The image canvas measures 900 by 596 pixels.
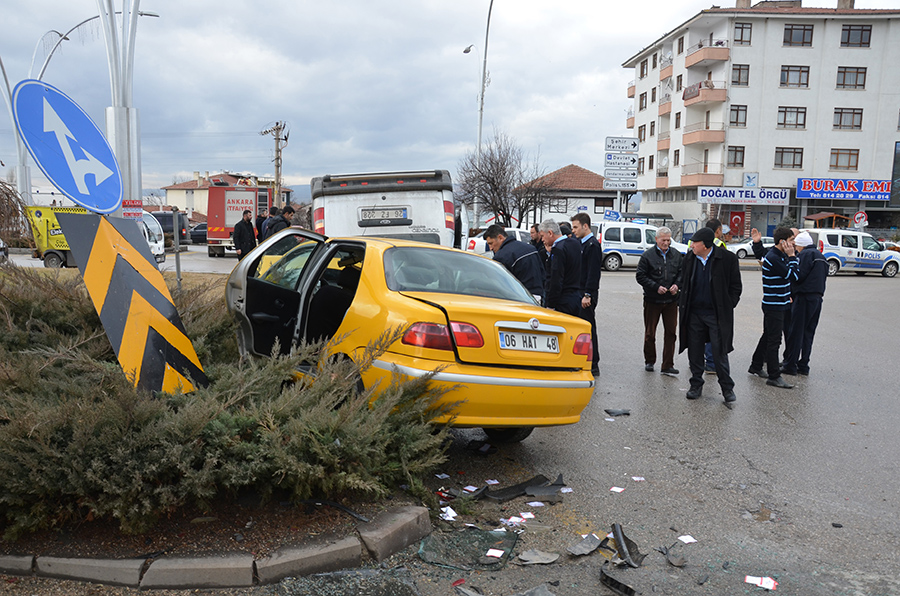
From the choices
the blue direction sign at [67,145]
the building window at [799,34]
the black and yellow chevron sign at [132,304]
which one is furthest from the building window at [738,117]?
the blue direction sign at [67,145]

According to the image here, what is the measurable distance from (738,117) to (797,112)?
14.2 feet

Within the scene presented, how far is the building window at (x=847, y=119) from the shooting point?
2063 inches

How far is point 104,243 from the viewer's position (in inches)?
167

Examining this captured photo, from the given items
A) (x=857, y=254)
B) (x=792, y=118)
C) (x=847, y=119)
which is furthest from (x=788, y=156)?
(x=857, y=254)

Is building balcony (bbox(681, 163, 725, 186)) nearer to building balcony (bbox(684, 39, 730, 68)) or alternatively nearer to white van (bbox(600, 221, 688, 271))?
building balcony (bbox(684, 39, 730, 68))

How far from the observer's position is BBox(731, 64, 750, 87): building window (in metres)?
52.3

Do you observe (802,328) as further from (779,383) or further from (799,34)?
(799,34)

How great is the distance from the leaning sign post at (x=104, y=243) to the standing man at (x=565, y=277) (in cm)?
477

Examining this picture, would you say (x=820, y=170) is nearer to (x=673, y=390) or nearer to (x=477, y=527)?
(x=673, y=390)

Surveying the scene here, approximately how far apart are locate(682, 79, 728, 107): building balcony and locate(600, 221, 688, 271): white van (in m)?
28.4

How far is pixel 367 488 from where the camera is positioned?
362cm

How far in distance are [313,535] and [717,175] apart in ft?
178

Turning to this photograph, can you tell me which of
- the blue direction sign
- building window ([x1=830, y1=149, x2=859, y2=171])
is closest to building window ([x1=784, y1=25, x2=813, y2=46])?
building window ([x1=830, y1=149, x2=859, y2=171])

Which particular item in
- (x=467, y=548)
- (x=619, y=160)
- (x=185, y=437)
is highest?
(x=619, y=160)
